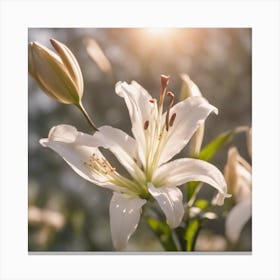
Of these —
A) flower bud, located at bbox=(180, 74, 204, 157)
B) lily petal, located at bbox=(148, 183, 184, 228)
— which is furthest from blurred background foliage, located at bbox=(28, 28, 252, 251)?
lily petal, located at bbox=(148, 183, 184, 228)

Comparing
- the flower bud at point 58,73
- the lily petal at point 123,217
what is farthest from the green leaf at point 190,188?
the flower bud at point 58,73

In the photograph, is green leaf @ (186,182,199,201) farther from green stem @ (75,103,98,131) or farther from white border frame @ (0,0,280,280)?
green stem @ (75,103,98,131)

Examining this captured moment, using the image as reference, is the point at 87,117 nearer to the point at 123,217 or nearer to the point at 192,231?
the point at 123,217

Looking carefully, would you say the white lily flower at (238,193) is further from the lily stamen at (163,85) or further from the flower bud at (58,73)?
the flower bud at (58,73)

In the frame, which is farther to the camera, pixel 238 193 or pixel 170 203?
pixel 238 193

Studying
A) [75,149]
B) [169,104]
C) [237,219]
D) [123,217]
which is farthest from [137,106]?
[237,219]
